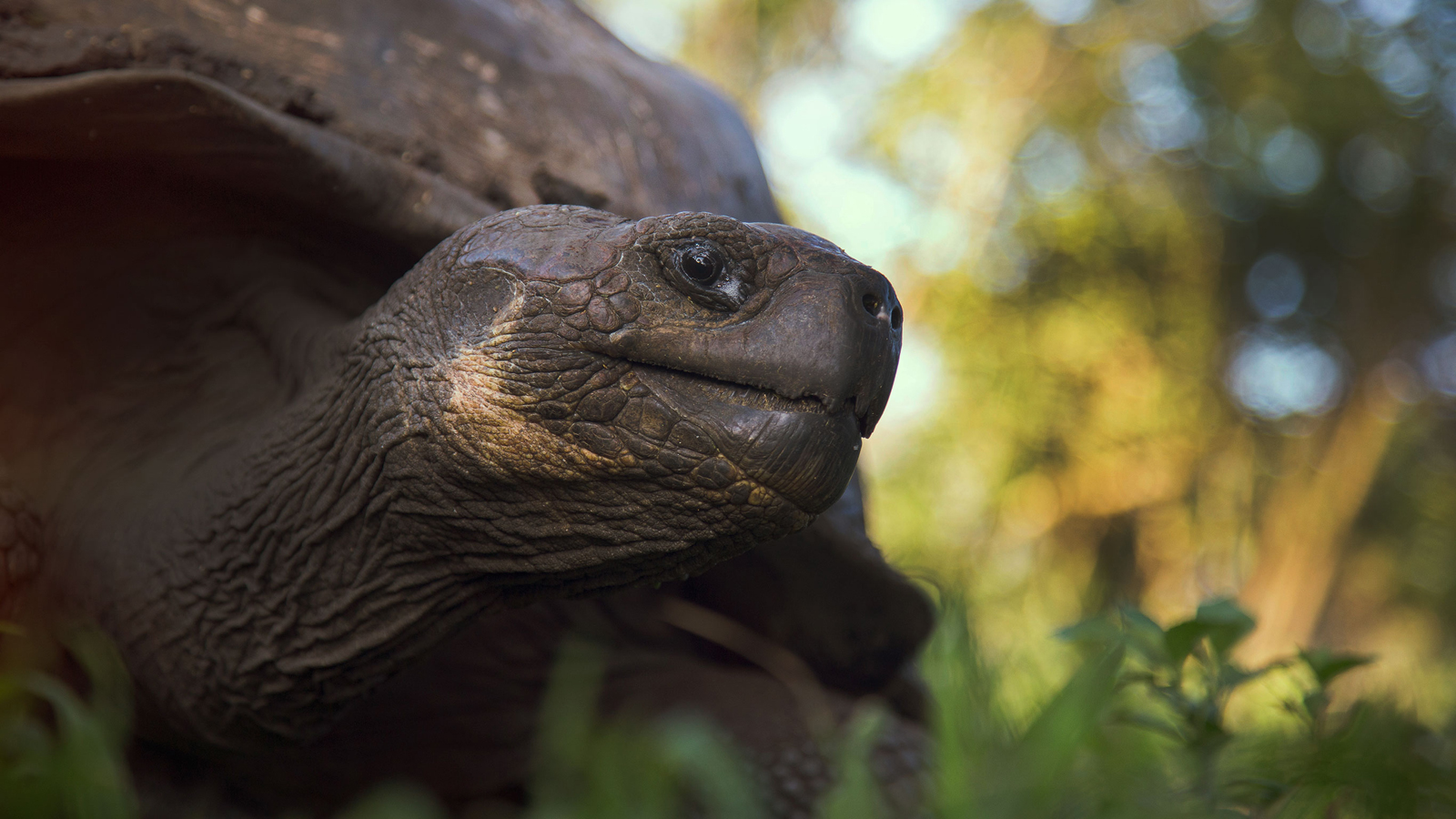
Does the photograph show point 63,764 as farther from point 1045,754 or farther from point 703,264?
point 1045,754

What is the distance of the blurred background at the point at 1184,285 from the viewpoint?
8.97 m

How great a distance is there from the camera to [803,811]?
1.86 meters

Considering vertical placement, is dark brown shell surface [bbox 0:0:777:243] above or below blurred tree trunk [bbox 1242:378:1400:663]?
above

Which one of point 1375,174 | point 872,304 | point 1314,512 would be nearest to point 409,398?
point 872,304

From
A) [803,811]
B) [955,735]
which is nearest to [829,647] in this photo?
[803,811]

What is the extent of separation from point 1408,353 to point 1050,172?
392 cm

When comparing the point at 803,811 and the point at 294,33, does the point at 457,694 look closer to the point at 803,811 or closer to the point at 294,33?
the point at 803,811

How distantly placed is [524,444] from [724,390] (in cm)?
23

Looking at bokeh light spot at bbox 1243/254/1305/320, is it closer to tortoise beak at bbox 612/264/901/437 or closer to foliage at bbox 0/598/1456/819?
foliage at bbox 0/598/1456/819

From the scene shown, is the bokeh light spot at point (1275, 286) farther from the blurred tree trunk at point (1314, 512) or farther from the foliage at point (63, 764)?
the foliage at point (63, 764)

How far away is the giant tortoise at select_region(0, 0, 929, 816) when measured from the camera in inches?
41.4

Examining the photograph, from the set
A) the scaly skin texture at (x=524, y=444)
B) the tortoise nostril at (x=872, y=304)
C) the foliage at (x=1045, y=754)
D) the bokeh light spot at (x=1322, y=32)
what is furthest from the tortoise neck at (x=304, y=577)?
the bokeh light spot at (x=1322, y=32)

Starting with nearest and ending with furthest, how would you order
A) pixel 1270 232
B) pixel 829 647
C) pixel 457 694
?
pixel 457 694
pixel 829 647
pixel 1270 232

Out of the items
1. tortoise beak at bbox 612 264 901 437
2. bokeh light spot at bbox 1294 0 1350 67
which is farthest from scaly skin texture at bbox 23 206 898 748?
bokeh light spot at bbox 1294 0 1350 67
